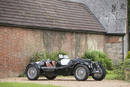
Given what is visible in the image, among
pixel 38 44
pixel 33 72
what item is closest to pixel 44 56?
pixel 38 44

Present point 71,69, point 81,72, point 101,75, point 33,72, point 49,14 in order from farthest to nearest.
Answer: point 49,14 < point 33,72 < point 71,69 < point 101,75 < point 81,72

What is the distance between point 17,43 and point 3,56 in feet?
4.26

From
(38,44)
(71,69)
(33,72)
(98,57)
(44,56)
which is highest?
(38,44)

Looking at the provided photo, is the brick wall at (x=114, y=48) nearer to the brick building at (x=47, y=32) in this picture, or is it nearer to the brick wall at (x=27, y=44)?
the brick building at (x=47, y=32)

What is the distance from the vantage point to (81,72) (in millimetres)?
15625

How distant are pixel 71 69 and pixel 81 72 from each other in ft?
2.25

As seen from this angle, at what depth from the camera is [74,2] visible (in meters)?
28.3

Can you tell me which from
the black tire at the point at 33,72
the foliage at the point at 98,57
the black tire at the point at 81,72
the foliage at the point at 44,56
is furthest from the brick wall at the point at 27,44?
the black tire at the point at 81,72

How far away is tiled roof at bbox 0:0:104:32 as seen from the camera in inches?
819

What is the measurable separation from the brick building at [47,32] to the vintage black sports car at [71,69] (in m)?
3.32

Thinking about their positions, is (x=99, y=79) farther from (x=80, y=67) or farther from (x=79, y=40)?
(x=79, y=40)

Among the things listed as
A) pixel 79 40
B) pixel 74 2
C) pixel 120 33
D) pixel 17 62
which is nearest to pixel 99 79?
pixel 17 62

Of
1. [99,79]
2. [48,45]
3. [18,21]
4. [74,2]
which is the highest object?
[74,2]

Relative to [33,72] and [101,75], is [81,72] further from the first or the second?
[33,72]
